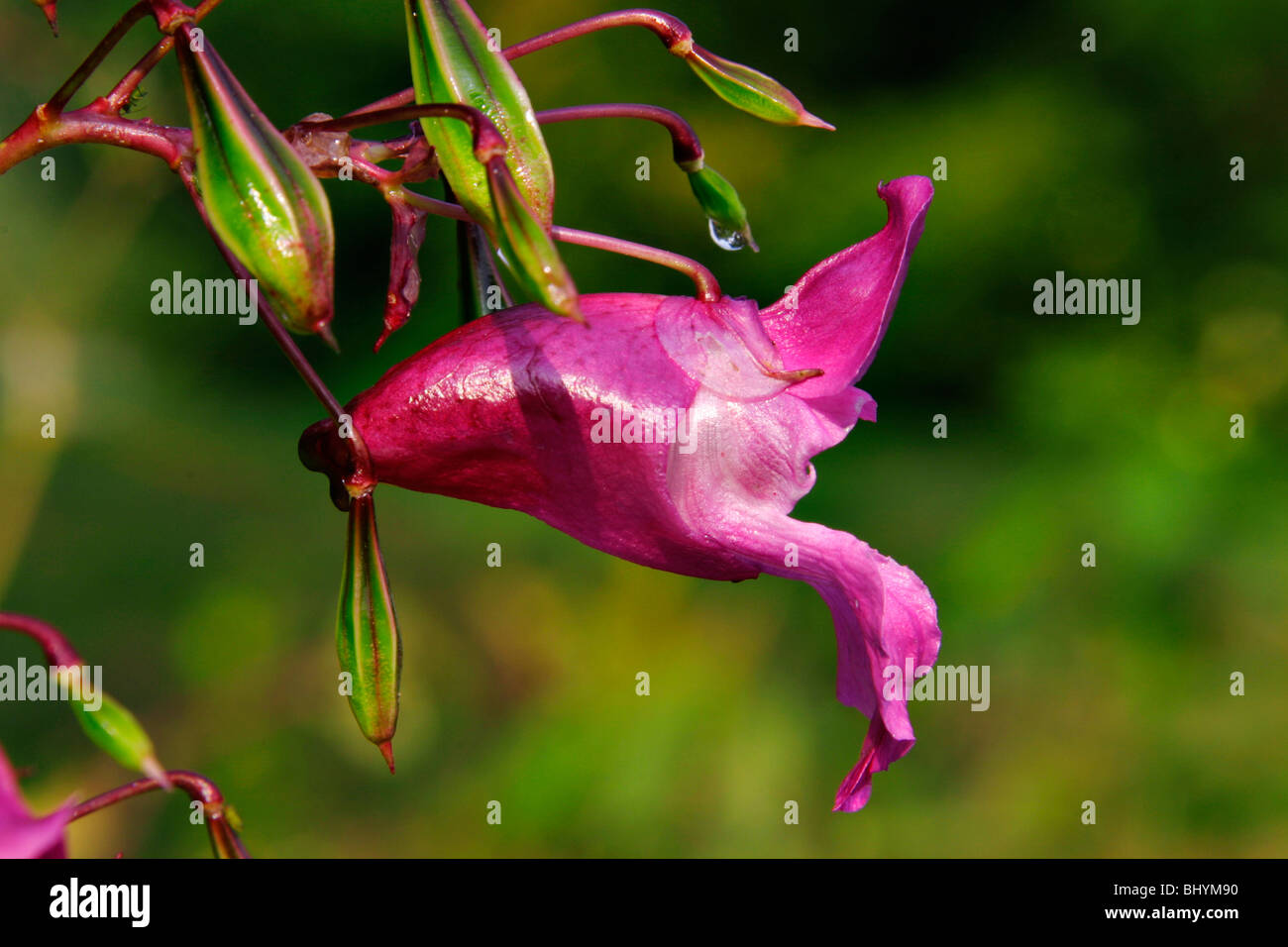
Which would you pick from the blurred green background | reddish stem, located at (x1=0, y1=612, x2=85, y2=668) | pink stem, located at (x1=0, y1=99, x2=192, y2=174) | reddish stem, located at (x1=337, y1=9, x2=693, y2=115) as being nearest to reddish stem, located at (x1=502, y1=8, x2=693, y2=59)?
reddish stem, located at (x1=337, y1=9, x2=693, y2=115)

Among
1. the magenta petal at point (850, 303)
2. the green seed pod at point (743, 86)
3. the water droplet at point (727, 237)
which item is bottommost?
the magenta petal at point (850, 303)

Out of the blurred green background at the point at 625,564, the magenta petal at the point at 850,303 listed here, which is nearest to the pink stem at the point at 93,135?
the magenta petal at the point at 850,303

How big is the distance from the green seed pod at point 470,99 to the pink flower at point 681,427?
69 mm

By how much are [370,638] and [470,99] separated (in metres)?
0.18

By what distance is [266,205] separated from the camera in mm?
347

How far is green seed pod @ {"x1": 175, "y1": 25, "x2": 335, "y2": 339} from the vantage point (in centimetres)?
34

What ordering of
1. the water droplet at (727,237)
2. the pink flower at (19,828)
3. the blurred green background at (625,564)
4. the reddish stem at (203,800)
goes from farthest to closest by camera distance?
the blurred green background at (625,564), the water droplet at (727,237), the reddish stem at (203,800), the pink flower at (19,828)

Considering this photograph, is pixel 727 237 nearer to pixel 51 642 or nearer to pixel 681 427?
pixel 681 427

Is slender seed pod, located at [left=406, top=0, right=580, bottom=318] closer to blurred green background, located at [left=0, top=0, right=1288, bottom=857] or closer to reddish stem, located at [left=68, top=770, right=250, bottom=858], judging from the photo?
reddish stem, located at [left=68, top=770, right=250, bottom=858]

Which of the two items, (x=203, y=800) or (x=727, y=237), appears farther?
(x=727, y=237)

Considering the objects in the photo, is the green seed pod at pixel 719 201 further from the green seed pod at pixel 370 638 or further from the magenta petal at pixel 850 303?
the green seed pod at pixel 370 638

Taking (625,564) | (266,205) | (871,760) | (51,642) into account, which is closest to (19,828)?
(51,642)

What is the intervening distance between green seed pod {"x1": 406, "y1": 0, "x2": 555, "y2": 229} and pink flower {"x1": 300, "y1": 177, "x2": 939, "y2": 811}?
0.23 ft

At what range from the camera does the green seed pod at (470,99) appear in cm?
38
